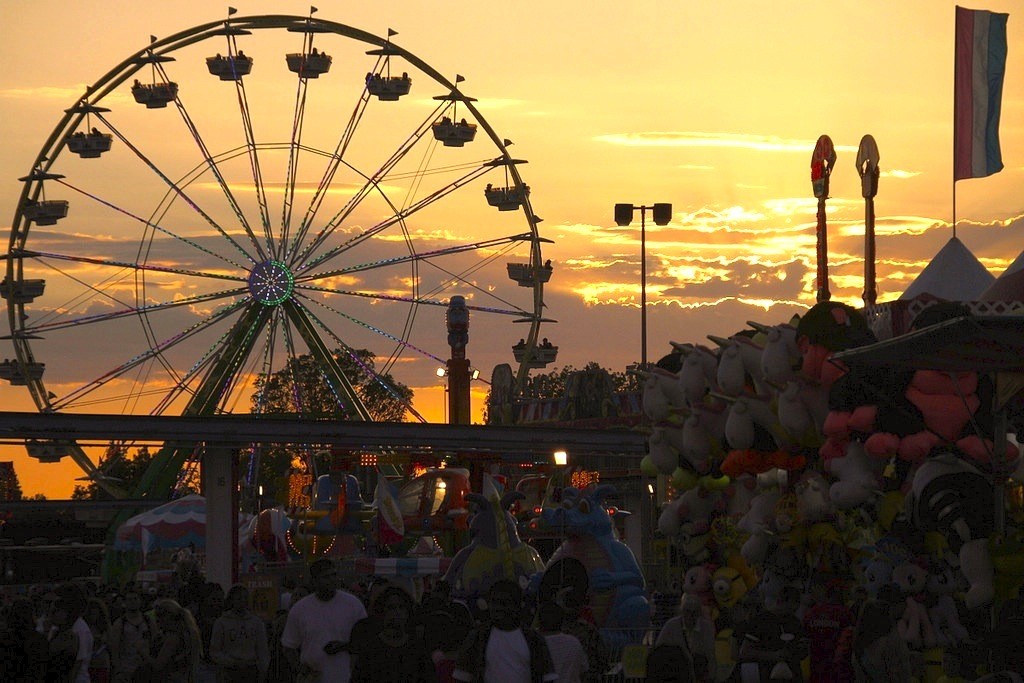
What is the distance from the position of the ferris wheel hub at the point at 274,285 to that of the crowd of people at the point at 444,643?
24011 mm

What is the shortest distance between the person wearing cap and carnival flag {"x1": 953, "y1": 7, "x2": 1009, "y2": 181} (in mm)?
8034

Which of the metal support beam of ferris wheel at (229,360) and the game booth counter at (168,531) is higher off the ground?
the metal support beam of ferris wheel at (229,360)

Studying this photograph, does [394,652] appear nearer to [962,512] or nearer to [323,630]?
[323,630]

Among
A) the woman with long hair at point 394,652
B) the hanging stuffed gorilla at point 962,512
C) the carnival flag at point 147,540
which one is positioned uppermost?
the hanging stuffed gorilla at point 962,512

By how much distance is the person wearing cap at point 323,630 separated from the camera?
1163 centimetres

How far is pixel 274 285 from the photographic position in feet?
130

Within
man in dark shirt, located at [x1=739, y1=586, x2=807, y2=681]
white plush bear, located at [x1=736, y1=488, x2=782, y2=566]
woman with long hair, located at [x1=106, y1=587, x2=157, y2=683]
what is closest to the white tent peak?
white plush bear, located at [x1=736, y1=488, x2=782, y2=566]

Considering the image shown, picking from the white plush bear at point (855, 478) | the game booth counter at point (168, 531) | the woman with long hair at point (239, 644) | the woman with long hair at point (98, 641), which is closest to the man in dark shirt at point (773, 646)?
the white plush bear at point (855, 478)

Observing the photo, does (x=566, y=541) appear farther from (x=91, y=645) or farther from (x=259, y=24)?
(x=259, y=24)

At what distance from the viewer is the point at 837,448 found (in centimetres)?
1510

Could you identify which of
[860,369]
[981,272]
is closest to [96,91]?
[981,272]

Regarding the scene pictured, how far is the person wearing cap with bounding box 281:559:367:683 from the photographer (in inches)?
458

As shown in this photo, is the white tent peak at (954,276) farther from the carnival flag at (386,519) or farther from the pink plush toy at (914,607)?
the carnival flag at (386,519)

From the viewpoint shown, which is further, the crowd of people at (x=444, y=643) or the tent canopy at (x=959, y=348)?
the tent canopy at (x=959, y=348)
